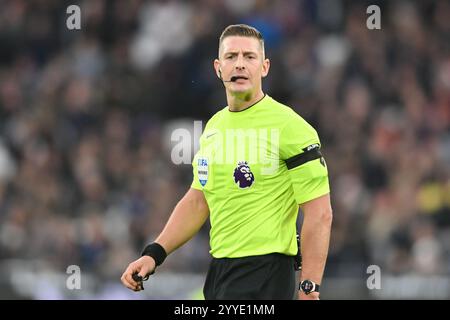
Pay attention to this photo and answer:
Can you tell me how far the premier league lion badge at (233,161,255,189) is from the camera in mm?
6004

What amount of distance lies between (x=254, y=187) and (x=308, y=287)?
63 cm

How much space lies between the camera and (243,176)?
19.7 feet

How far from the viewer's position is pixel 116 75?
15.5 metres

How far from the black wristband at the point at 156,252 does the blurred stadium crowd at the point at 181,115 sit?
5.54m

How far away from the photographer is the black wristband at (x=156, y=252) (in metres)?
6.24

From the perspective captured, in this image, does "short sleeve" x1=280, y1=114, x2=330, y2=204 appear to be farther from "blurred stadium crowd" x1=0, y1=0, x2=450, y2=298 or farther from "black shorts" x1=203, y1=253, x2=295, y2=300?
"blurred stadium crowd" x1=0, y1=0, x2=450, y2=298

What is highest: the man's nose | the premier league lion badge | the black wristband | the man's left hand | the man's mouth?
the man's nose

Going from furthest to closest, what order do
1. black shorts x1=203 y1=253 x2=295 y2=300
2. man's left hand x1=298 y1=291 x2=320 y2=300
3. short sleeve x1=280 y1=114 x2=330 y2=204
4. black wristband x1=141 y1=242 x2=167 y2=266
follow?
black wristband x1=141 y1=242 x2=167 y2=266
black shorts x1=203 y1=253 x2=295 y2=300
short sleeve x1=280 y1=114 x2=330 y2=204
man's left hand x1=298 y1=291 x2=320 y2=300

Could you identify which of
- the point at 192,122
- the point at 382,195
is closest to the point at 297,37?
the point at 192,122

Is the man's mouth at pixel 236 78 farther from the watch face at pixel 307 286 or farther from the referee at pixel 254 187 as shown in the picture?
the watch face at pixel 307 286

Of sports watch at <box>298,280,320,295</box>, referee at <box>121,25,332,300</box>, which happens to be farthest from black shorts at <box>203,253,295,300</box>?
sports watch at <box>298,280,320,295</box>

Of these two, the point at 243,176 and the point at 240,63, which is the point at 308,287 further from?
the point at 240,63

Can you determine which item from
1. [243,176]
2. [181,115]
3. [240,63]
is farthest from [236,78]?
[181,115]

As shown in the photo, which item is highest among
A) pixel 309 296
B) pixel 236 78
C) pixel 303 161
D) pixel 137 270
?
pixel 236 78
